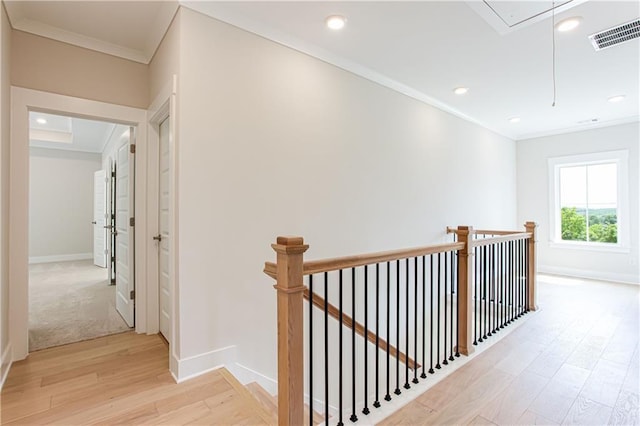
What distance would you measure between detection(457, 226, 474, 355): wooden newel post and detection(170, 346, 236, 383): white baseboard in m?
1.84

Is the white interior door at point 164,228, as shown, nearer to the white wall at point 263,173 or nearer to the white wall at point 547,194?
the white wall at point 263,173

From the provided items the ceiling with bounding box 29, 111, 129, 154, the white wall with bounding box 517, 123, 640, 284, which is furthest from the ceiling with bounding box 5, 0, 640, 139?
the ceiling with bounding box 29, 111, 129, 154

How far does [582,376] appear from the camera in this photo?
2.29 meters

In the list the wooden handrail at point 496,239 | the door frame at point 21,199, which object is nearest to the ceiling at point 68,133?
the door frame at point 21,199

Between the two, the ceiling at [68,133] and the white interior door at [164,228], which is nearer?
the white interior door at [164,228]

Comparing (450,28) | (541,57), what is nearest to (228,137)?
(450,28)

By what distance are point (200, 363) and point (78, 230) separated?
23.1 feet

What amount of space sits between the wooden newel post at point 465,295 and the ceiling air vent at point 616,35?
199cm

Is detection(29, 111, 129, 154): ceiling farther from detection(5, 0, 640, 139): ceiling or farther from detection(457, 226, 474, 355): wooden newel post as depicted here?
detection(457, 226, 474, 355): wooden newel post

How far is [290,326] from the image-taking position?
1482 millimetres

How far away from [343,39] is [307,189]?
1.36m

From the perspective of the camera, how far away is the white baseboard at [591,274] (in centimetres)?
517

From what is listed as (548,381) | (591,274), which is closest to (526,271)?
(548,381)

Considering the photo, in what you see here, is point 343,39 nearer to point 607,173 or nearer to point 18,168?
point 18,168
